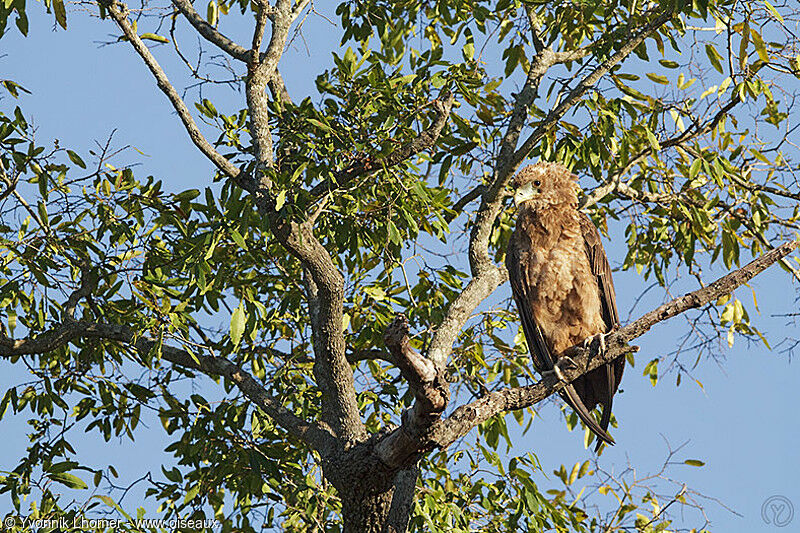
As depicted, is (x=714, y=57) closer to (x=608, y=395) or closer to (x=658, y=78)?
(x=658, y=78)

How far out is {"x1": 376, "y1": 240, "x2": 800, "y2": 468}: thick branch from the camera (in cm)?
339

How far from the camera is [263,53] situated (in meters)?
4.82

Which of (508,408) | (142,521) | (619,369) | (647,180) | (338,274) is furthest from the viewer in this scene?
(647,180)

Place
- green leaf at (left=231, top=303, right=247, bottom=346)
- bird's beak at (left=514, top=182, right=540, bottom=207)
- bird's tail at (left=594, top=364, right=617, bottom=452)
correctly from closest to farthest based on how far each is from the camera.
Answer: green leaf at (left=231, top=303, right=247, bottom=346) < bird's tail at (left=594, top=364, right=617, bottom=452) < bird's beak at (left=514, top=182, right=540, bottom=207)

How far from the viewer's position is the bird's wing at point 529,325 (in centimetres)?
443

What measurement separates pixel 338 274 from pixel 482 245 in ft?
3.06

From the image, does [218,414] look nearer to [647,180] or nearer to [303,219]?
[303,219]

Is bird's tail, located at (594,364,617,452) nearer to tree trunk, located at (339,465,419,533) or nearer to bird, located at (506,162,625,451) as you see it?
bird, located at (506,162,625,451)

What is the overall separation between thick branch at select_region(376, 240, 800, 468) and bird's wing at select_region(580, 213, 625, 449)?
2.76ft

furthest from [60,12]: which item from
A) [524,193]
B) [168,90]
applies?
[524,193]

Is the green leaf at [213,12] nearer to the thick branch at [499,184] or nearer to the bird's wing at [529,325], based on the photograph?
the thick branch at [499,184]

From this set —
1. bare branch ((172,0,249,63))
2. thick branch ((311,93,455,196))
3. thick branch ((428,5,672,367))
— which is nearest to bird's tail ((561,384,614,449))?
thick branch ((428,5,672,367))

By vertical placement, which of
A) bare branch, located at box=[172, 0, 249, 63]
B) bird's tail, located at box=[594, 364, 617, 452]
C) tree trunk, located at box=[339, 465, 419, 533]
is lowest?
tree trunk, located at box=[339, 465, 419, 533]

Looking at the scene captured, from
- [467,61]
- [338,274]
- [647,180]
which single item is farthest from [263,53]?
[647,180]
